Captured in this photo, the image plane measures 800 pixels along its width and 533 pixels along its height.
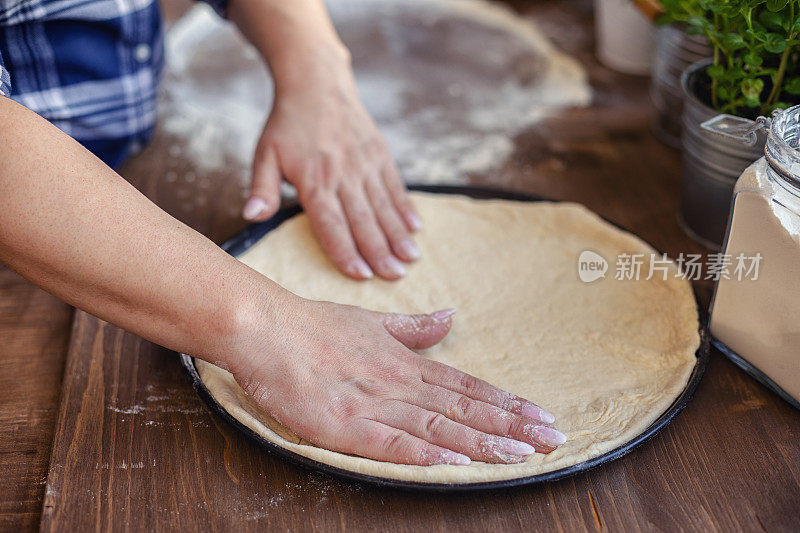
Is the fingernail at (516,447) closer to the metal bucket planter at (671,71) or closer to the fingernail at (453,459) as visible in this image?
the fingernail at (453,459)

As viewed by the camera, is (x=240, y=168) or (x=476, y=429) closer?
(x=476, y=429)

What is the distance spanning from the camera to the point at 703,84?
1211 millimetres

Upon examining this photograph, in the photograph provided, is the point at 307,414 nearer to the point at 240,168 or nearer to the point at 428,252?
the point at 428,252

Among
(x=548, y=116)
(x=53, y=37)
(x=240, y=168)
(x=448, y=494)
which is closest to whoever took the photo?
(x=448, y=494)

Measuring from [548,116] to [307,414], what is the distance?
1.09 meters

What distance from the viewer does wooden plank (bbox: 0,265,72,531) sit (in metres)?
0.83

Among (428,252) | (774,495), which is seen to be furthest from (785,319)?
(428,252)

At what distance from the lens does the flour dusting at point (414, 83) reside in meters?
1.52

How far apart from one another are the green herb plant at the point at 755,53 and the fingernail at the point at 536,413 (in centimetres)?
56

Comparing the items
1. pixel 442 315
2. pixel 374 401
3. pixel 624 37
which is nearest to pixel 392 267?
pixel 442 315

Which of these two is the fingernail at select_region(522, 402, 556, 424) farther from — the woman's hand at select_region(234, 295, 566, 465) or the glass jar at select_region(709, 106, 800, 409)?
the glass jar at select_region(709, 106, 800, 409)

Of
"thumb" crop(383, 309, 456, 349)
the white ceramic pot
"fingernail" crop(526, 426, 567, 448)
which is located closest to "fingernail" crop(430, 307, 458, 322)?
"thumb" crop(383, 309, 456, 349)

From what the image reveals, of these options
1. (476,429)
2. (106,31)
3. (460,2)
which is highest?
(106,31)

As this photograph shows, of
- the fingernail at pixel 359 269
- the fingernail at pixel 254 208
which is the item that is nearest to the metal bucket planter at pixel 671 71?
the fingernail at pixel 359 269
